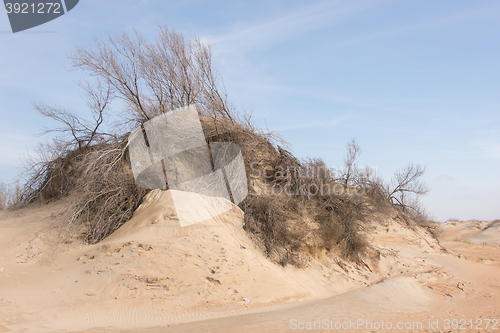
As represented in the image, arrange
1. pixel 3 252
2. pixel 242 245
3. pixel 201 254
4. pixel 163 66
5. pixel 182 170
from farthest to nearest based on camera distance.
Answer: pixel 163 66, pixel 182 170, pixel 242 245, pixel 3 252, pixel 201 254

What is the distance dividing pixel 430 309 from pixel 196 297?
5.26 m

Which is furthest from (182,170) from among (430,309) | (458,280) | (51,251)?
(458,280)

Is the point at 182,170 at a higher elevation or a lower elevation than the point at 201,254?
higher

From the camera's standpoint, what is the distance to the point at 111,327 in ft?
18.8

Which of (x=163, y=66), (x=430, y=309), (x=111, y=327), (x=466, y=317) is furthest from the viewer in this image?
(x=163, y=66)

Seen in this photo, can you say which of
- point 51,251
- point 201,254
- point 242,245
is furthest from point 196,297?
point 51,251

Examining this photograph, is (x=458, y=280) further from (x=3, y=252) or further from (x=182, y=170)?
(x=3, y=252)

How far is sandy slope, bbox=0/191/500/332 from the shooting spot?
244 inches

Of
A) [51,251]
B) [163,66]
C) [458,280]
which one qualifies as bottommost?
[458,280]

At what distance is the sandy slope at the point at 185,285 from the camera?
6.21m

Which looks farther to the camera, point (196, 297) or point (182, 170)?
point (182, 170)

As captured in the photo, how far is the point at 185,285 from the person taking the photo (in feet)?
24.0

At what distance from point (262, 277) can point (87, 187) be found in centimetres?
617

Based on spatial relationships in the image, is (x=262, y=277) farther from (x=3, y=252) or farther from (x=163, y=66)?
(x=163, y=66)
